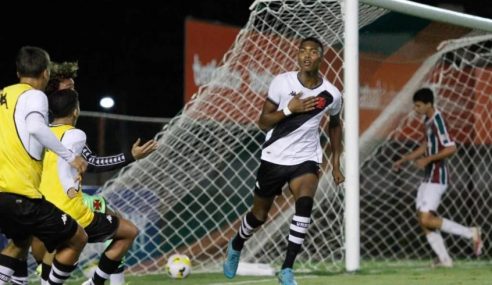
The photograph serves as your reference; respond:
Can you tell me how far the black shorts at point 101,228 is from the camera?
6566 mm

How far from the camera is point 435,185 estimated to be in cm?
1011

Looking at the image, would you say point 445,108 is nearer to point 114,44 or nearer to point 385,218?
point 385,218

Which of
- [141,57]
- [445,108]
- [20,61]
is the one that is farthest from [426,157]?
[20,61]

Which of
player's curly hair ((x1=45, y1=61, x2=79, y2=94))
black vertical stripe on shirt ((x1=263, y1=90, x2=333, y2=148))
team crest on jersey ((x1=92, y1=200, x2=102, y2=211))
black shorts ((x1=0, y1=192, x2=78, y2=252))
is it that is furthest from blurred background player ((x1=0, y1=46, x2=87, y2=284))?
black vertical stripe on shirt ((x1=263, y1=90, x2=333, y2=148))

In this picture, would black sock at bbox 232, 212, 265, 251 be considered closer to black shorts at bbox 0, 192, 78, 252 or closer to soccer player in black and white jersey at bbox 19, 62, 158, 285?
soccer player in black and white jersey at bbox 19, 62, 158, 285

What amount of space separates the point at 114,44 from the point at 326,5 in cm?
457

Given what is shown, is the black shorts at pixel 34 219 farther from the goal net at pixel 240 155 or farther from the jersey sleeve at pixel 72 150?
the goal net at pixel 240 155

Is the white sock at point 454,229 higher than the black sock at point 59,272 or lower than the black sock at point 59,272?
lower

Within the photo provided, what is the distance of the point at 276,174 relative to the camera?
748cm

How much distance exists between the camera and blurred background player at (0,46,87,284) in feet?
18.8

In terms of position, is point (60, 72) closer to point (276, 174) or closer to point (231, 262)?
point (276, 174)

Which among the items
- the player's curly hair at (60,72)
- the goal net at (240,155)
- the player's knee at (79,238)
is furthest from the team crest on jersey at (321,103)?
the player's knee at (79,238)

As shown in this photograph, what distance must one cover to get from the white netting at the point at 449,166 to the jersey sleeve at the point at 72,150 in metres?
4.90

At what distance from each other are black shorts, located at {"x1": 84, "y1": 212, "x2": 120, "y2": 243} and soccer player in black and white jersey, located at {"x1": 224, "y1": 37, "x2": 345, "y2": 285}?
127 cm
